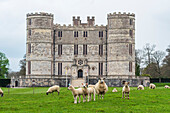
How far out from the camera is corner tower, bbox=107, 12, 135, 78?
76.9 meters

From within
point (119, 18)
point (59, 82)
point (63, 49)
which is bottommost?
point (59, 82)

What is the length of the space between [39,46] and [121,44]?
52.5ft

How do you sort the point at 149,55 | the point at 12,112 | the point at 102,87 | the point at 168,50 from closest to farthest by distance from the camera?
1. the point at 12,112
2. the point at 102,87
3. the point at 168,50
4. the point at 149,55

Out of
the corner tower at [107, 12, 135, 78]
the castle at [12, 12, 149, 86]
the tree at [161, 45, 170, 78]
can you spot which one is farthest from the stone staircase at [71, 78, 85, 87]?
the tree at [161, 45, 170, 78]

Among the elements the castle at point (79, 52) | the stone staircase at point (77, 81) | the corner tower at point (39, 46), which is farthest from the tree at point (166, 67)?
the corner tower at point (39, 46)

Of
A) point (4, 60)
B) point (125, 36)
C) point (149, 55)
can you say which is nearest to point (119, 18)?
point (125, 36)

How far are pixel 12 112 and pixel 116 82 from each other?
53836 millimetres

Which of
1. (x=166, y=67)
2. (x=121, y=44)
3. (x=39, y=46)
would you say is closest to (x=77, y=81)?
(x=39, y=46)

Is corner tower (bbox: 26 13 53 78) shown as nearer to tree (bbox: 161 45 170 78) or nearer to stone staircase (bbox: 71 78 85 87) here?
stone staircase (bbox: 71 78 85 87)

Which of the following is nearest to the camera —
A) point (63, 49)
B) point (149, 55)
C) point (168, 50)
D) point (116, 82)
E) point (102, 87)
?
point (102, 87)

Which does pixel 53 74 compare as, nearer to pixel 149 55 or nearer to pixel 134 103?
pixel 149 55

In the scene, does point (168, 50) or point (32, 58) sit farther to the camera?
point (168, 50)

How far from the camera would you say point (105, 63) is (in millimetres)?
80438

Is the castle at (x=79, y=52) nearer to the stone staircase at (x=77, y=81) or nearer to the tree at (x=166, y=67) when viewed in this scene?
the stone staircase at (x=77, y=81)
